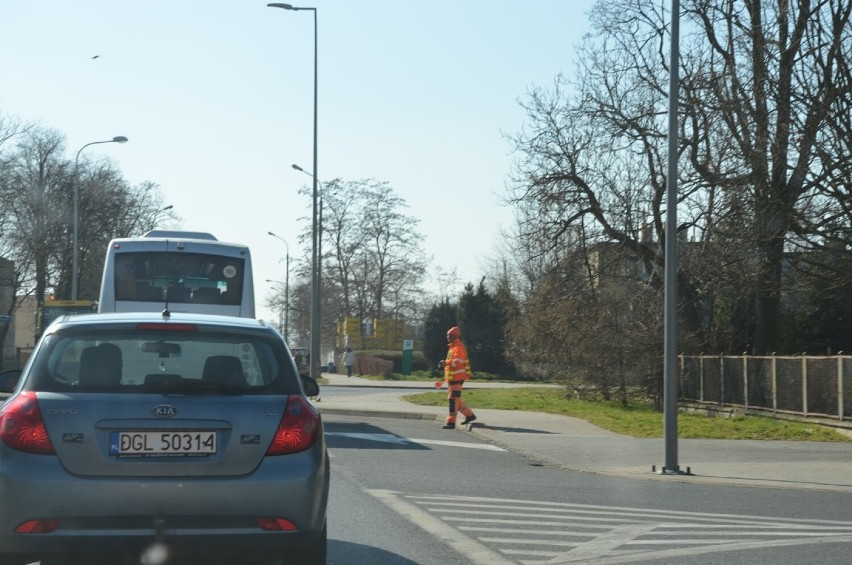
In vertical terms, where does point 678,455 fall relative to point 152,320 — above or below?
below

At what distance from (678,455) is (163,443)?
12.3 meters

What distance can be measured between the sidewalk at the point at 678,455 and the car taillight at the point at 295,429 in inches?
339

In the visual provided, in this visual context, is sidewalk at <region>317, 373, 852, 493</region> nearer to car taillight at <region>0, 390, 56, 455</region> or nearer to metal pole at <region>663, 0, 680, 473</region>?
metal pole at <region>663, 0, 680, 473</region>

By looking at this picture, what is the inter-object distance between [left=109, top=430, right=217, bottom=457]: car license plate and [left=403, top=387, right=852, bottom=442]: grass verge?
51.3ft

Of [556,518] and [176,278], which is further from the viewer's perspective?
[176,278]

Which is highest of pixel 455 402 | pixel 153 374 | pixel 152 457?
pixel 153 374

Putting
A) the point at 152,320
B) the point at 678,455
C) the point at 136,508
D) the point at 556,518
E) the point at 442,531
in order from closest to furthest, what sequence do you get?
the point at 136,508
the point at 152,320
the point at 442,531
the point at 556,518
the point at 678,455

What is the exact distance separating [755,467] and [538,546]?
7.75 metres

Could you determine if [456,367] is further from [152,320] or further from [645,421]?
[152,320]

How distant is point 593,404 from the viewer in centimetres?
3091

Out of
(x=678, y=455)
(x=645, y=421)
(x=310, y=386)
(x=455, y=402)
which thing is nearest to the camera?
(x=310, y=386)

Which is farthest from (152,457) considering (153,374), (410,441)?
(410,441)

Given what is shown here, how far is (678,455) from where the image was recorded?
17.8 m

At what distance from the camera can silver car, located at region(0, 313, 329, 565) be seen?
20.9 feet
